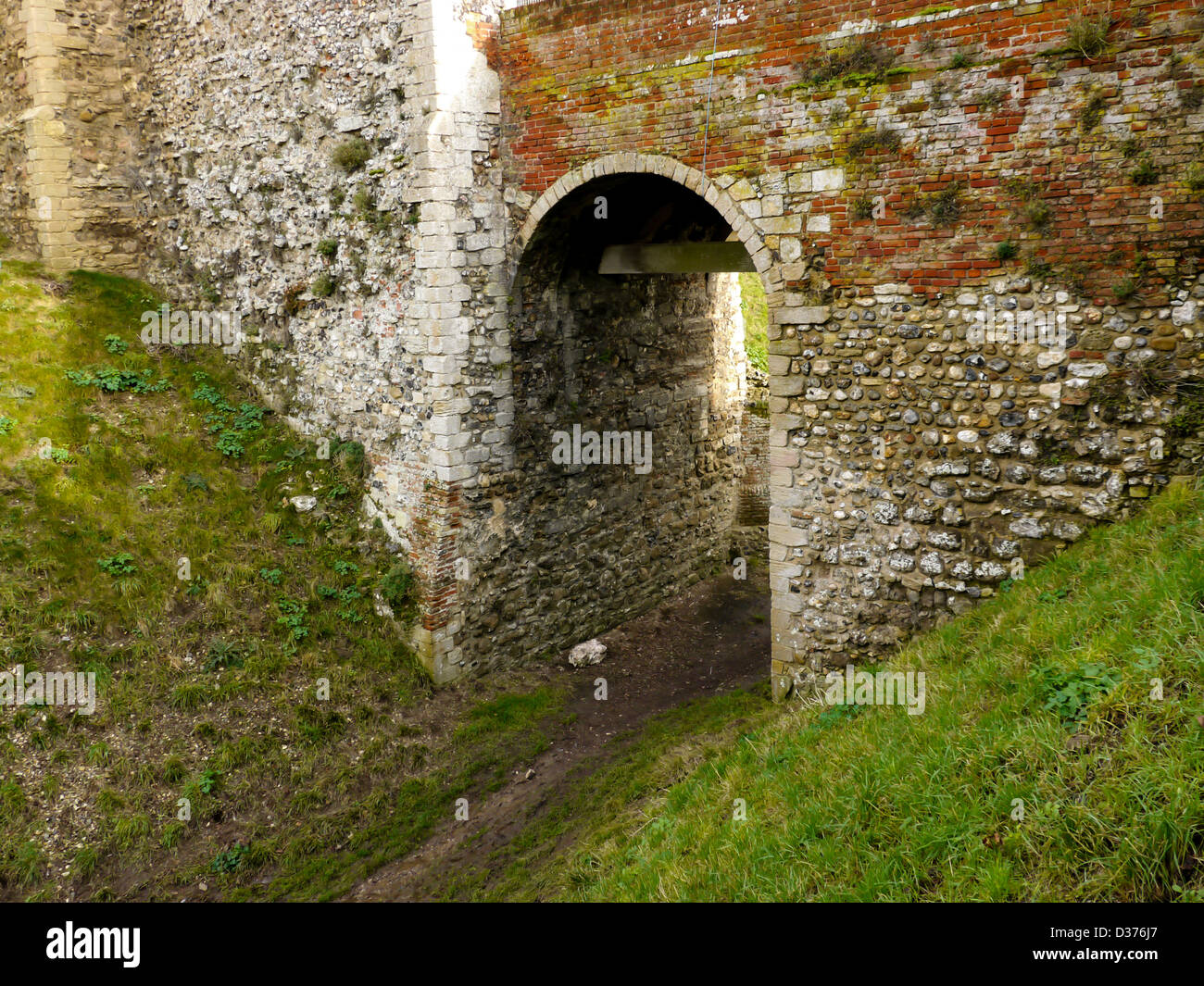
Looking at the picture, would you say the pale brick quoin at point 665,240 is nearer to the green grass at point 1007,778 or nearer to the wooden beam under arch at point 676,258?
the wooden beam under arch at point 676,258

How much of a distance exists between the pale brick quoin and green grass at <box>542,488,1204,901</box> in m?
1.11

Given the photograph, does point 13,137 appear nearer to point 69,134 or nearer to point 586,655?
point 69,134

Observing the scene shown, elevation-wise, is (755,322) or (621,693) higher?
(755,322)

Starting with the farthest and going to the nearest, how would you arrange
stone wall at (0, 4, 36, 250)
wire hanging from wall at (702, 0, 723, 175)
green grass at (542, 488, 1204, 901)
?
stone wall at (0, 4, 36, 250) < wire hanging from wall at (702, 0, 723, 175) < green grass at (542, 488, 1204, 901)

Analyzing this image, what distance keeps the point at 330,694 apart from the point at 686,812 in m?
4.14

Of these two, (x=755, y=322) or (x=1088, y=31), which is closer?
(x=1088, y=31)

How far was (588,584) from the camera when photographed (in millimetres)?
11109

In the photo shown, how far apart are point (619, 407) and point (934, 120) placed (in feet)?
17.6

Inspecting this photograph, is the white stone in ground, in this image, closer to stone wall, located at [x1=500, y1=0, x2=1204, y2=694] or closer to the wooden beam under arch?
stone wall, located at [x1=500, y1=0, x2=1204, y2=694]

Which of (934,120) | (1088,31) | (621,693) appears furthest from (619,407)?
(1088,31)

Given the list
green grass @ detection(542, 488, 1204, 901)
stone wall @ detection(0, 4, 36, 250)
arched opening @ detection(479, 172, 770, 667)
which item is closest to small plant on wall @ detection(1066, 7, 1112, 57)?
green grass @ detection(542, 488, 1204, 901)

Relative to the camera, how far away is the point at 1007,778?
4293 millimetres

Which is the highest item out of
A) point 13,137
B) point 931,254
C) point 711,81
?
point 13,137

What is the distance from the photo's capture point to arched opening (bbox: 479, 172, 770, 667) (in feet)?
32.5
